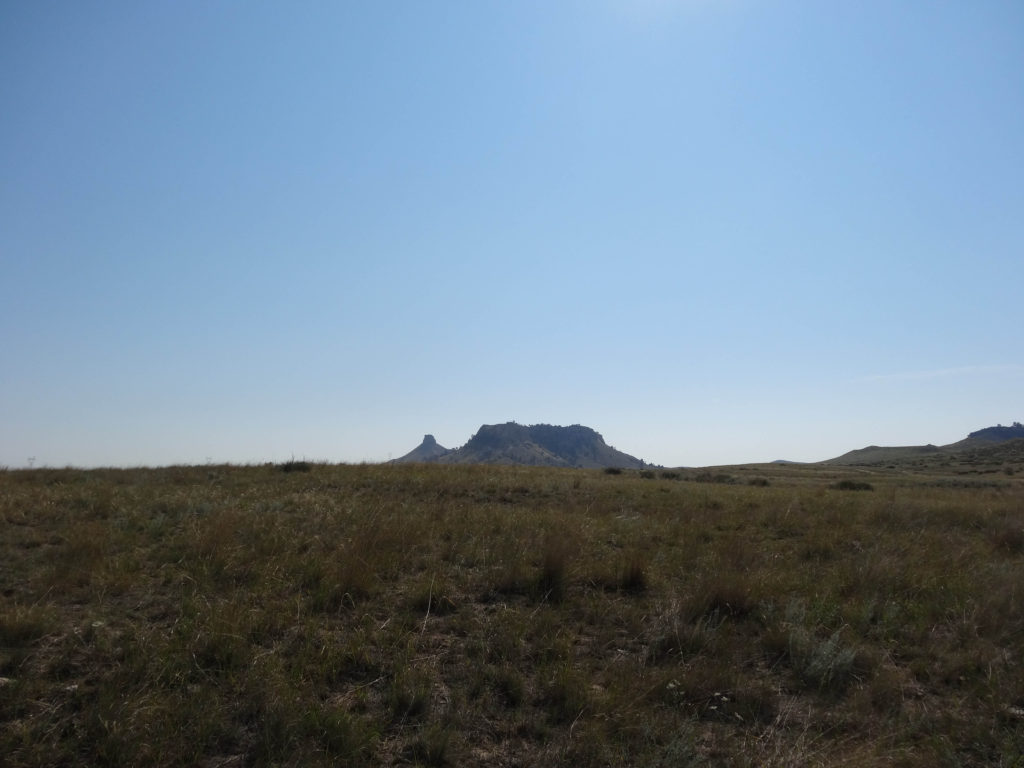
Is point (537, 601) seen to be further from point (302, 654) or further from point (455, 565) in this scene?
point (302, 654)

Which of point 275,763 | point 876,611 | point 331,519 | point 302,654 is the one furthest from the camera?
point 331,519

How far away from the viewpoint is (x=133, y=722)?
3.85m

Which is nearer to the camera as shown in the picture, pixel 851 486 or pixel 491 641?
pixel 491 641

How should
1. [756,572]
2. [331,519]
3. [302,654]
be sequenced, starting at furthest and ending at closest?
[331,519]
[756,572]
[302,654]

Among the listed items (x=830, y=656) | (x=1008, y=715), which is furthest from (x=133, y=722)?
(x=1008, y=715)

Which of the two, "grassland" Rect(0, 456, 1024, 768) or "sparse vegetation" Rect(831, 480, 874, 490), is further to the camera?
"sparse vegetation" Rect(831, 480, 874, 490)

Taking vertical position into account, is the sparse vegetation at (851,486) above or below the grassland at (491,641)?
above

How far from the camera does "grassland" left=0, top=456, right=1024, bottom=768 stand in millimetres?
3934

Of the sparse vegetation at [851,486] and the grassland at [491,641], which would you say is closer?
the grassland at [491,641]

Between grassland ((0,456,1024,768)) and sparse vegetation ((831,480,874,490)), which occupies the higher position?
A: sparse vegetation ((831,480,874,490))

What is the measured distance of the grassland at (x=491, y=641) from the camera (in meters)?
3.93

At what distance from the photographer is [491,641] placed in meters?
5.28

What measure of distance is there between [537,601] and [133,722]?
3.73m

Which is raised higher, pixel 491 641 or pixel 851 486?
pixel 851 486
